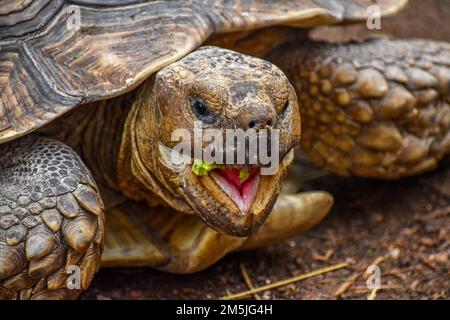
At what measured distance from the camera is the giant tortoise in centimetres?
287

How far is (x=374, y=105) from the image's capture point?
394cm

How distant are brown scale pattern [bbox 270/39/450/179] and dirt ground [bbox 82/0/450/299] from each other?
7.9 inches

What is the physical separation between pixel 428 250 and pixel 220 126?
59.4 inches

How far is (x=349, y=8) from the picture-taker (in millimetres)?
4027

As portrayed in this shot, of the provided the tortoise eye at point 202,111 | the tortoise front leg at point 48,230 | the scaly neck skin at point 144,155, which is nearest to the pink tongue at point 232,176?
the tortoise eye at point 202,111

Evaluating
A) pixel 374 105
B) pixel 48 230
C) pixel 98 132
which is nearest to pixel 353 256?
pixel 374 105

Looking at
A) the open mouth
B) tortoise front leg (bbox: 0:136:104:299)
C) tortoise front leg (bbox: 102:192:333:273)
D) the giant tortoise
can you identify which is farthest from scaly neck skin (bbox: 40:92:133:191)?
the open mouth

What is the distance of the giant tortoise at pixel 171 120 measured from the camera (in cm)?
287

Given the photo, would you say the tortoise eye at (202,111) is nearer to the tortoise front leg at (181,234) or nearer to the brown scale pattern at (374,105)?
the tortoise front leg at (181,234)

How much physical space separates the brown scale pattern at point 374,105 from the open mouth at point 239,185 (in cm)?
129

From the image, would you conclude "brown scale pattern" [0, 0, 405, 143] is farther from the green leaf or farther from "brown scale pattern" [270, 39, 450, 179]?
"brown scale pattern" [270, 39, 450, 179]

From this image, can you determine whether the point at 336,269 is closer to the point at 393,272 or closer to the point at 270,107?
the point at 393,272

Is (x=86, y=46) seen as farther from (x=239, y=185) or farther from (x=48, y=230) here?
(x=239, y=185)

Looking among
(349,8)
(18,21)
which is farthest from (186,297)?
(349,8)
